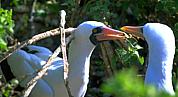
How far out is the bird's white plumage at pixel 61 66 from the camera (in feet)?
10.7

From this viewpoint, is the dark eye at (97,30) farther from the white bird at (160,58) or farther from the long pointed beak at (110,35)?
the white bird at (160,58)

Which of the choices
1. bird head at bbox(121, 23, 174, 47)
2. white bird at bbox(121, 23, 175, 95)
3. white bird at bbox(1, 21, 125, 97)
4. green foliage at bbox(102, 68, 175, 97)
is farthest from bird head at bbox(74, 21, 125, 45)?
green foliage at bbox(102, 68, 175, 97)

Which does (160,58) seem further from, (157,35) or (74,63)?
(74,63)

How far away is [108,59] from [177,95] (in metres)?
2.84

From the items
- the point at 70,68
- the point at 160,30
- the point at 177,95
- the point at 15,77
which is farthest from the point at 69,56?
the point at 177,95

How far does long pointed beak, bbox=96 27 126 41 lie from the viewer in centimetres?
299

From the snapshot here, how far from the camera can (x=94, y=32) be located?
3189mm

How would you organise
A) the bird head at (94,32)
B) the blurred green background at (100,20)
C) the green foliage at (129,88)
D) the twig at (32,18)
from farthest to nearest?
the twig at (32,18) < the blurred green background at (100,20) < the bird head at (94,32) < the green foliage at (129,88)

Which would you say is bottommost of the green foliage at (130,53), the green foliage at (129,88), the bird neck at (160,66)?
the green foliage at (130,53)

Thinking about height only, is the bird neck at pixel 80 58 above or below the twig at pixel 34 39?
below

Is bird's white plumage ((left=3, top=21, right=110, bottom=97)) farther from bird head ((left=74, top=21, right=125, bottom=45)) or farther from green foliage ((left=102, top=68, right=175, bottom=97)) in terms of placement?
green foliage ((left=102, top=68, right=175, bottom=97))

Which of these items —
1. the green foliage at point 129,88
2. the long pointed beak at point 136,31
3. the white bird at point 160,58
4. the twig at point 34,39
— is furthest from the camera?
the long pointed beak at point 136,31

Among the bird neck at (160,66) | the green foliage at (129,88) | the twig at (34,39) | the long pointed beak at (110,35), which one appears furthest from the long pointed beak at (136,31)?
the green foliage at (129,88)

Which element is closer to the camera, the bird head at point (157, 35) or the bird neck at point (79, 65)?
the bird head at point (157, 35)
